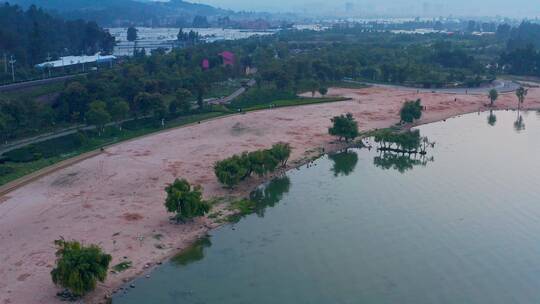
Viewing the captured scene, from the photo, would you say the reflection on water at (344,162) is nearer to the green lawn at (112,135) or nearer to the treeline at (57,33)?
the green lawn at (112,135)

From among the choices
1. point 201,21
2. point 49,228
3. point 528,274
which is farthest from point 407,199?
point 201,21

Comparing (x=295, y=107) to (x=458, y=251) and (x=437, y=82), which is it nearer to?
(x=437, y=82)

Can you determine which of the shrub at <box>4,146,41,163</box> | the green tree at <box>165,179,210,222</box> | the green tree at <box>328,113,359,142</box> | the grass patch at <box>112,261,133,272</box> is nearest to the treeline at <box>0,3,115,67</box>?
the shrub at <box>4,146,41,163</box>

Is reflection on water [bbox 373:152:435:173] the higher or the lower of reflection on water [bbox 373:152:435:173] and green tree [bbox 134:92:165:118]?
the lower

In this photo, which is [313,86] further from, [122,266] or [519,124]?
[122,266]

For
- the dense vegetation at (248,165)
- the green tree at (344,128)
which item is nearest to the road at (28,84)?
the dense vegetation at (248,165)

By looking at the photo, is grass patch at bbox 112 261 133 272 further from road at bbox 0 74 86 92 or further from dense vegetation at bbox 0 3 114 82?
dense vegetation at bbox 0 3 114 82
